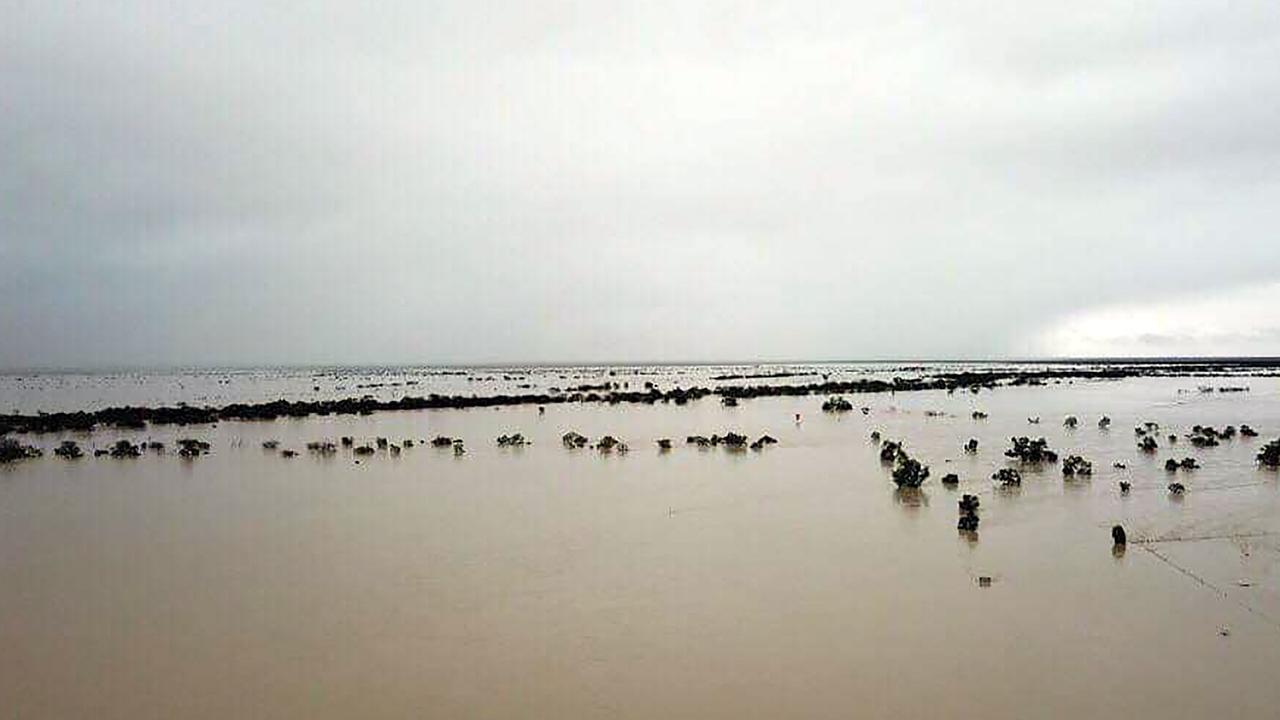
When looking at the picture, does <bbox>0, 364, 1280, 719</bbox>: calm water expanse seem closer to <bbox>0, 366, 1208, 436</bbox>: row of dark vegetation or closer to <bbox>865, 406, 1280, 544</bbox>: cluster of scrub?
<bbox>865, 406, 1280, 544</bbox>: cluster of scrub

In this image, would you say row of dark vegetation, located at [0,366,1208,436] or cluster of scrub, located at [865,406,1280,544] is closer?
cluster of scrub, located at [865,406,1280,544]

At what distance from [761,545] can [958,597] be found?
294 centimetres

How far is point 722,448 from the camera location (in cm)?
2245

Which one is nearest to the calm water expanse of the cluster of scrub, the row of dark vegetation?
the cluster of scrub

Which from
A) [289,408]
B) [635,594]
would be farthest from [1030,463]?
[289,408]

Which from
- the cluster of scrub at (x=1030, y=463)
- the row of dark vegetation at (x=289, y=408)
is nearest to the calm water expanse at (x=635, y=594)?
the cluster of scrub at (x=1030, y=463)

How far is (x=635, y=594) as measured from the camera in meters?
9.05

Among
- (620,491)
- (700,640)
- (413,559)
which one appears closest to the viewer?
(700,640)

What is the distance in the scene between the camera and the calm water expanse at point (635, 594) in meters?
6.59

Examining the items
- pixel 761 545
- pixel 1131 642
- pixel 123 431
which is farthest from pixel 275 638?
pixel 123 431

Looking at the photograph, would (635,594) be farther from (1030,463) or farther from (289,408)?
(289,408)

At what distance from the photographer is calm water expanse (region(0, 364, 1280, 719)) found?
659 centimetres

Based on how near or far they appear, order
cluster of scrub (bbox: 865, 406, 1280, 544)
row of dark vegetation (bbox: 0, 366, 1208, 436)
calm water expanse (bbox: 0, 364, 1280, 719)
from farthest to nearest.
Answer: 1. row of dark vegetation (bbox: 0, 366, 1208, 436)
2. cluster of scrub (bbox: 865, 406, 1280, 544)
3. calm water expanse (bbox: 0, 364, 1280, 719)

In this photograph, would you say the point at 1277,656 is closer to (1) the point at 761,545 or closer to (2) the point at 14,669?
(1) the point at 761,545
